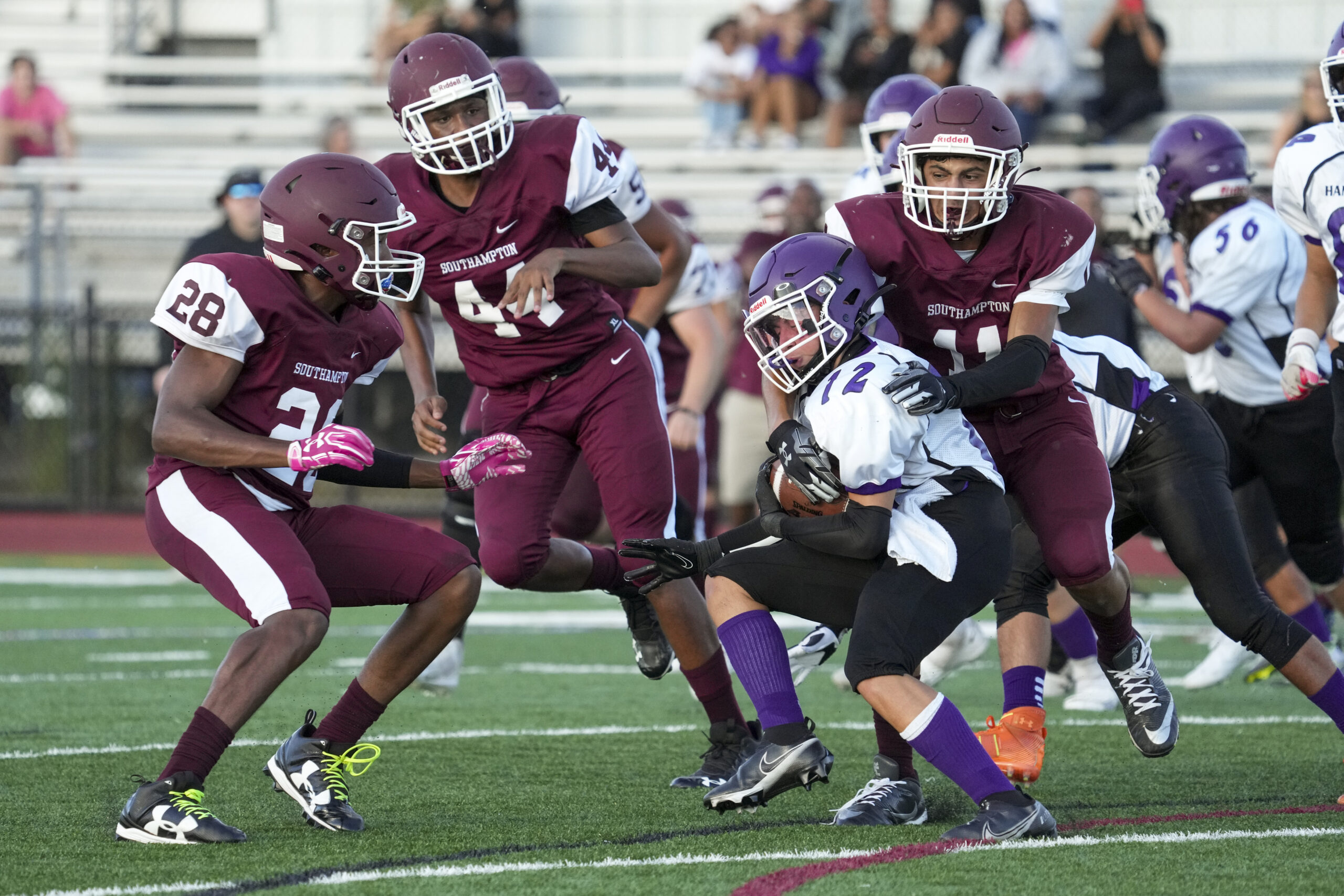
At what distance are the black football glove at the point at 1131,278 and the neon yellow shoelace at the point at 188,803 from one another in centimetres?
339

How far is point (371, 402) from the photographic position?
13.0 m

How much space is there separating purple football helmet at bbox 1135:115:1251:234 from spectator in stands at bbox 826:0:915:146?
7.70m

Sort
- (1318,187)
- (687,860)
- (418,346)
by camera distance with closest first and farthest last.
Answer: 1. (687,860)
2. (1318,187)
3. (418,346)

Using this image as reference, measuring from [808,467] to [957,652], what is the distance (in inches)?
75.2

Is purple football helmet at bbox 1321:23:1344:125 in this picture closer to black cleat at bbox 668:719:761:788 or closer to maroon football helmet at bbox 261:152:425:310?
black cleat at bbox 668:719:761:788

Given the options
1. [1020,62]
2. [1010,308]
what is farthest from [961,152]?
[1020,62]

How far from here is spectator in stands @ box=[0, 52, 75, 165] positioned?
14.7 meters

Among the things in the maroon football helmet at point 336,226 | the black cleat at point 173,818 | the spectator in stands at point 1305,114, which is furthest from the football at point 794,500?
the spectator in stands at point 1305,114

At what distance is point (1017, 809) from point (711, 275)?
3.47 meters

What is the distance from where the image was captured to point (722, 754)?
4648 millimetres

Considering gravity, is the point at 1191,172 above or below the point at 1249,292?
above

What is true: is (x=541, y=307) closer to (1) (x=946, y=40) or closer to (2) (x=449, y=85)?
(2) (x=449, y=85)

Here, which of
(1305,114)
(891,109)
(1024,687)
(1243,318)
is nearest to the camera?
(1024,687)

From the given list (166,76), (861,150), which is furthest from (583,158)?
(166,76)
